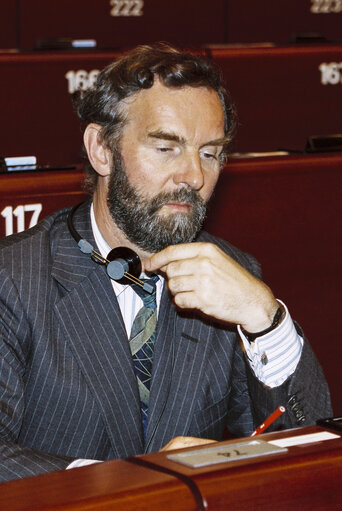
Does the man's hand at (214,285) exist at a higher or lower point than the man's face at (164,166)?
lower

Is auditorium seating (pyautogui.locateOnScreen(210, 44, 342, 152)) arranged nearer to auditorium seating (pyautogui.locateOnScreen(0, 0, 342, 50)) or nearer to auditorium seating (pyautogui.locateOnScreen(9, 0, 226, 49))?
auditorium seating (pyautogui.locateOnScreen(0, 0, 342, 50))

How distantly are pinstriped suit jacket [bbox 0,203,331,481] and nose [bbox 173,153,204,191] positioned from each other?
0.21 meters

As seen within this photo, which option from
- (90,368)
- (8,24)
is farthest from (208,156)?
(8,24)

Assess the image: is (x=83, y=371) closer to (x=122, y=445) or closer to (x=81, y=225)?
(x=122, y=445)

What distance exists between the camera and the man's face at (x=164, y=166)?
5.44ft

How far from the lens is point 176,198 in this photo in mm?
1655

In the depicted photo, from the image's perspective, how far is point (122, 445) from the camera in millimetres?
1586

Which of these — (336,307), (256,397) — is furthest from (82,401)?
(336,307)

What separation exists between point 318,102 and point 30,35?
5.07 ft

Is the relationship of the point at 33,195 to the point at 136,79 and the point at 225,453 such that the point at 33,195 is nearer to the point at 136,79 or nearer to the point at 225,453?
the point at 136,79

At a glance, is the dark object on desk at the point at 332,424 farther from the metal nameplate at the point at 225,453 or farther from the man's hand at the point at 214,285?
the man's hand at the point at 214,285

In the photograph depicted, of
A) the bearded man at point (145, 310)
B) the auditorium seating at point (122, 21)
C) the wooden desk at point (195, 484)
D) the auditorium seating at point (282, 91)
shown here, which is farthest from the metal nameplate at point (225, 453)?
the auditorium seating at point (122, 21)

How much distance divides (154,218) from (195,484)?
979 millimetres

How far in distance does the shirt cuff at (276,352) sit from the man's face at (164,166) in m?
0.23
